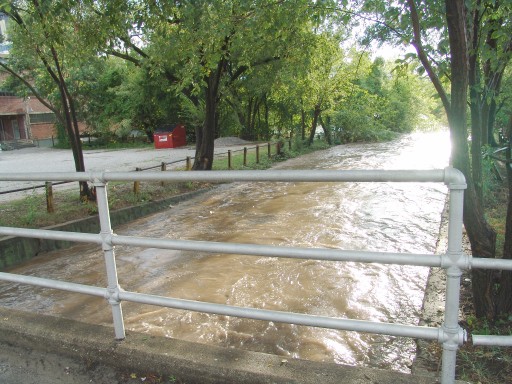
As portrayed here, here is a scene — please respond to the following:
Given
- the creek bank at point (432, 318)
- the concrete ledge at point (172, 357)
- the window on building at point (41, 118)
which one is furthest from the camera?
the window on building at point (41, 118)

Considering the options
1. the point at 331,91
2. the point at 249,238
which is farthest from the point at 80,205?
the point at 331,91

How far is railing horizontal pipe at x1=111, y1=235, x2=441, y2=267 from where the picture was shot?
1.94 meters

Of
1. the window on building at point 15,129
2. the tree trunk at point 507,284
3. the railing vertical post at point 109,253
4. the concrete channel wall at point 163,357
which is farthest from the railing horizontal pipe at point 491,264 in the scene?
the window on building at point 15,129

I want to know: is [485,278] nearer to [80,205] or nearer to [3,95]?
[80,205]

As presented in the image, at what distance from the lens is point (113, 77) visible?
3588 cm

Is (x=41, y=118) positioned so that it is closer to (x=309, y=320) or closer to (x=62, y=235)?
(x=62, y=235)

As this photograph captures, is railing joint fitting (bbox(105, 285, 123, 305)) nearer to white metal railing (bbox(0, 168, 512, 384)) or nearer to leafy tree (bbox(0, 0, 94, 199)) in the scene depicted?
white metal railing (bbox(0, 168, 512, 384))

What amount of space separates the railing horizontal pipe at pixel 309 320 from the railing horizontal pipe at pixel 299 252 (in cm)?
31

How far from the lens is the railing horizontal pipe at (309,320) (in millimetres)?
2000

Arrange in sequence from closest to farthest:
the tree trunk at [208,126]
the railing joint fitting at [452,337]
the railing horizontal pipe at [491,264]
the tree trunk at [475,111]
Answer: the railing horizontal pipe at [491,264]
the railing joint fitting at [452,337]
the tree trunk at [475,111]
the tree trunk at [208,126]

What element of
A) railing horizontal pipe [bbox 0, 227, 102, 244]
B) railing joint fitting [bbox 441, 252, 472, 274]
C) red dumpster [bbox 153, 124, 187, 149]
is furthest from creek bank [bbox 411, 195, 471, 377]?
red dumpster [bbox 153, 124, 187, 149]

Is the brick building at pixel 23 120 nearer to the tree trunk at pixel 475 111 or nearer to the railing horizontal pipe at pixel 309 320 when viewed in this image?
the tree trunk at pixel 475 111

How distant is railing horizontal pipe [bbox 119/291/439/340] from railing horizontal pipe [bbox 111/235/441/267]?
31cm

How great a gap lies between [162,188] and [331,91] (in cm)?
1604
